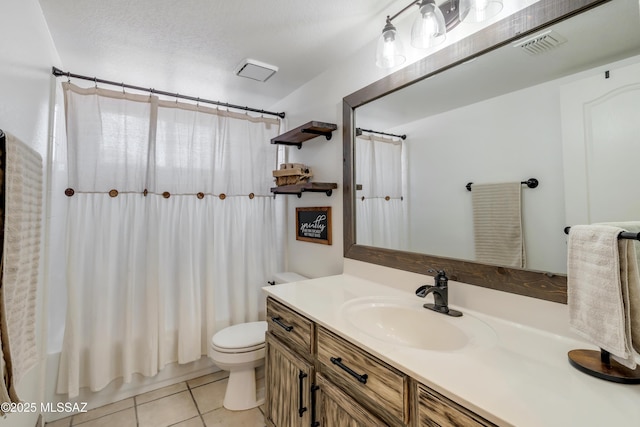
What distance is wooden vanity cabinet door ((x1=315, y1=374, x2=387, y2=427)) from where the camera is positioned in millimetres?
952

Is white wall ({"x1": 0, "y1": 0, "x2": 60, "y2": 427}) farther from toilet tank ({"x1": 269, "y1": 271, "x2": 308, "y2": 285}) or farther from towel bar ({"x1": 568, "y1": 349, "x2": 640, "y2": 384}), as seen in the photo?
towel bar ({"x1": 568, "y1": 349, "x2": 640, "y2": 384})

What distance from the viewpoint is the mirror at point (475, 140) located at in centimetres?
97

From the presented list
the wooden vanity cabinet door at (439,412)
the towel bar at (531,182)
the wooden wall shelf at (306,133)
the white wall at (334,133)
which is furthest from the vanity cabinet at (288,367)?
the wooden wall shelf at (306,133)

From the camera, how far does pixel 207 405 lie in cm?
199

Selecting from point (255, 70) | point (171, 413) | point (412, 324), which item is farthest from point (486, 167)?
point (171, 413)

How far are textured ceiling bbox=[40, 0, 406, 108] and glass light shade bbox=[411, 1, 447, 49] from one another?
29cm

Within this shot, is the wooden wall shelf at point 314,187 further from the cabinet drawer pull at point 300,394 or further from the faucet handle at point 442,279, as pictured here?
the cabinet drawer pull at point 300,394

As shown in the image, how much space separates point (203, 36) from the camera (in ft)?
5.58

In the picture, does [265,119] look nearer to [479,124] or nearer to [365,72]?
[365,72]

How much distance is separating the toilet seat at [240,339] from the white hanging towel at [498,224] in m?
1.52

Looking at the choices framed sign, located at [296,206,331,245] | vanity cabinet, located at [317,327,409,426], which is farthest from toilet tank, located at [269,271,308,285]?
vanity cabinet, located at [317,327,409,426]

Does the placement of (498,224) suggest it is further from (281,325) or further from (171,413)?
(171,413)

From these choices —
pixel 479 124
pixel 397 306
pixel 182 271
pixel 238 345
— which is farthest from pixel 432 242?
pixel 182 271

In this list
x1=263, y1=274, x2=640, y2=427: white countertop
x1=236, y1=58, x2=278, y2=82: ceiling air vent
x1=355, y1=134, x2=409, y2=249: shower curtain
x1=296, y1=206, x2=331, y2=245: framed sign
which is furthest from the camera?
x1=296, y1=206, x2=331, y2=245: framed sign
